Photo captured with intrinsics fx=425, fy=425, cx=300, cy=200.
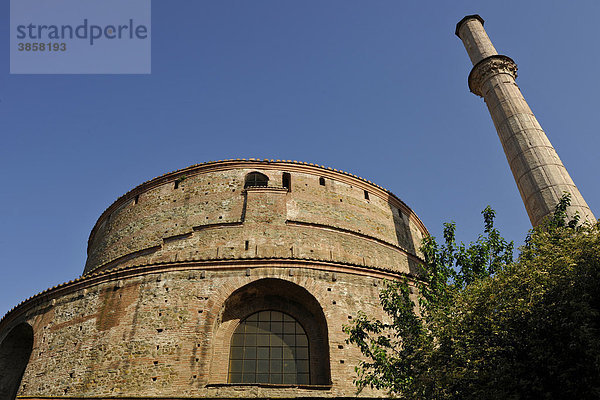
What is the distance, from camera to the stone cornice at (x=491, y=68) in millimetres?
19109

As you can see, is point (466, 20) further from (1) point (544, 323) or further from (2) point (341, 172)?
(1) point (544, 323)

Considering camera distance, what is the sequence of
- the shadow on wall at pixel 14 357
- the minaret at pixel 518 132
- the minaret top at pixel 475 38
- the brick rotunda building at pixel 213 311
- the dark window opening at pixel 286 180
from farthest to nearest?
the minaret top at pixel 475 38
the dark window opening at pixel 286 180
the minaret at pixel 518 132
the shadow on wall at pixel 14 357
the brick rotunda building at pixel 213 311

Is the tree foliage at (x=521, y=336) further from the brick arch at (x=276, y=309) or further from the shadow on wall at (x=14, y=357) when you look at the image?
the shadow on wall at (x=14, y=357)

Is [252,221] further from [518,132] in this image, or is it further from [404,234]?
[518,132]

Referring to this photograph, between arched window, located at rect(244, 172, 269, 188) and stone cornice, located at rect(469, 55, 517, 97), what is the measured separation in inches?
432

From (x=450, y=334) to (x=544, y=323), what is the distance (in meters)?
1.42

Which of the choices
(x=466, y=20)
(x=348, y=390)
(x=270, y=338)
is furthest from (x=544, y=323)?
(x=466, y=20)

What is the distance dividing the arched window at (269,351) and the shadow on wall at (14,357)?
6.73m

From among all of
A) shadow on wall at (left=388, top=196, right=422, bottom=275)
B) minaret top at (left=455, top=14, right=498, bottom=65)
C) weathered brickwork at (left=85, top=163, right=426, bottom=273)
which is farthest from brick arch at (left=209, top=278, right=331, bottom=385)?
minaret top at (left=455, top=14, right=498, bottom=65)

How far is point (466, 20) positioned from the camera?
21672mm

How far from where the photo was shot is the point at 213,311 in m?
10.8

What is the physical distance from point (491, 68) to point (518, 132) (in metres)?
3.77

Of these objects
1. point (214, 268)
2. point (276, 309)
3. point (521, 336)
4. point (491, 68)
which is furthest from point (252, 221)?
point (491, 68)

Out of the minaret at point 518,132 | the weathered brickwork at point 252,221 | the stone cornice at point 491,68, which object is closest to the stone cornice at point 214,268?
the weathered brickwork at point 252,221
